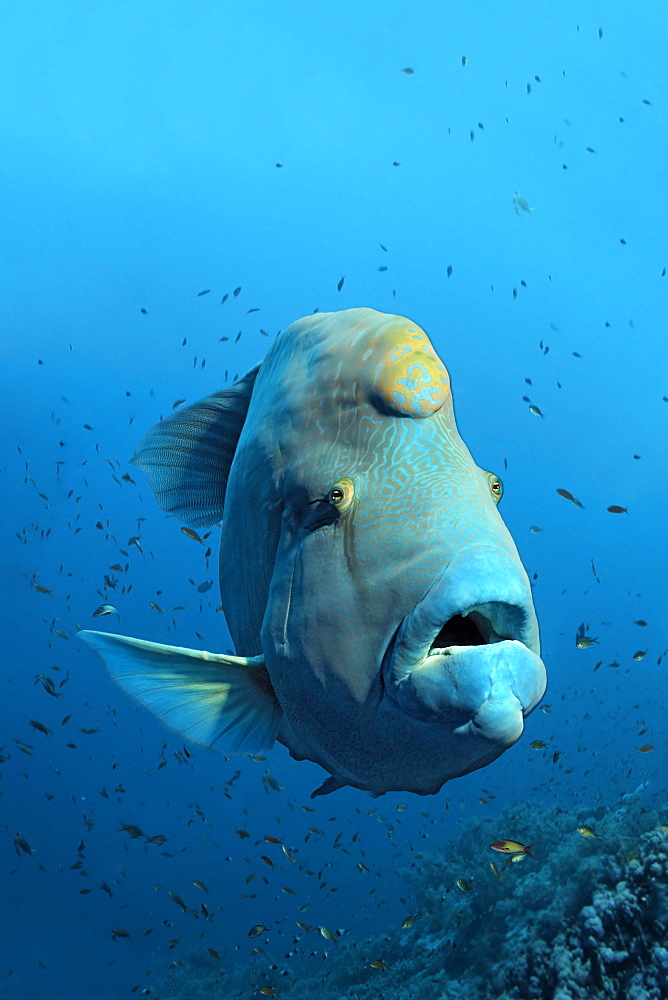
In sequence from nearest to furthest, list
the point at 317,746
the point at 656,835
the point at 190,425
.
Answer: the point at 317,746
the point at 190,425
the point at 656,835

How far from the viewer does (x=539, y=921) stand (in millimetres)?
8102

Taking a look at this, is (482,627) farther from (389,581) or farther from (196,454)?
(196,454)

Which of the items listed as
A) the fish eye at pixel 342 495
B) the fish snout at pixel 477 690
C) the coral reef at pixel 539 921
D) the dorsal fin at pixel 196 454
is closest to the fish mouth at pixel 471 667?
the fish snout at pixel 477 690

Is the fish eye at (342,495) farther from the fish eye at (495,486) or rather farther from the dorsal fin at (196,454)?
the dorsal fin at (196,454)

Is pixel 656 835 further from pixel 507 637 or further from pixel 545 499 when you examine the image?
pixel 545 499

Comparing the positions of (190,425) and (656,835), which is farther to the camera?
(656,835)

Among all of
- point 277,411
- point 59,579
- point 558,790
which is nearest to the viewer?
point 277,411

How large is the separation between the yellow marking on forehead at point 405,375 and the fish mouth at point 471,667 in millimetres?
537

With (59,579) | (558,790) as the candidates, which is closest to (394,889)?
(558,790)

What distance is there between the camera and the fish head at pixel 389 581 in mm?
1452

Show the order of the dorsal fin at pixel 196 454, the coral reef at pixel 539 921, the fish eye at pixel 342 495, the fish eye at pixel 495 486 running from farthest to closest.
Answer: the coral reef at pixel 539 921 → the dorsal fin at pixel 196 454 → the fish eye at pixel 495 486 → the fish eye at pixel 342 495

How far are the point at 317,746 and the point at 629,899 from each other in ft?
22.0

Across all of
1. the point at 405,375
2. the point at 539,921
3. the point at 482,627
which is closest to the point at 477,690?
the point at 482,627

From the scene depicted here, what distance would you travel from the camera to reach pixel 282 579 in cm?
184
